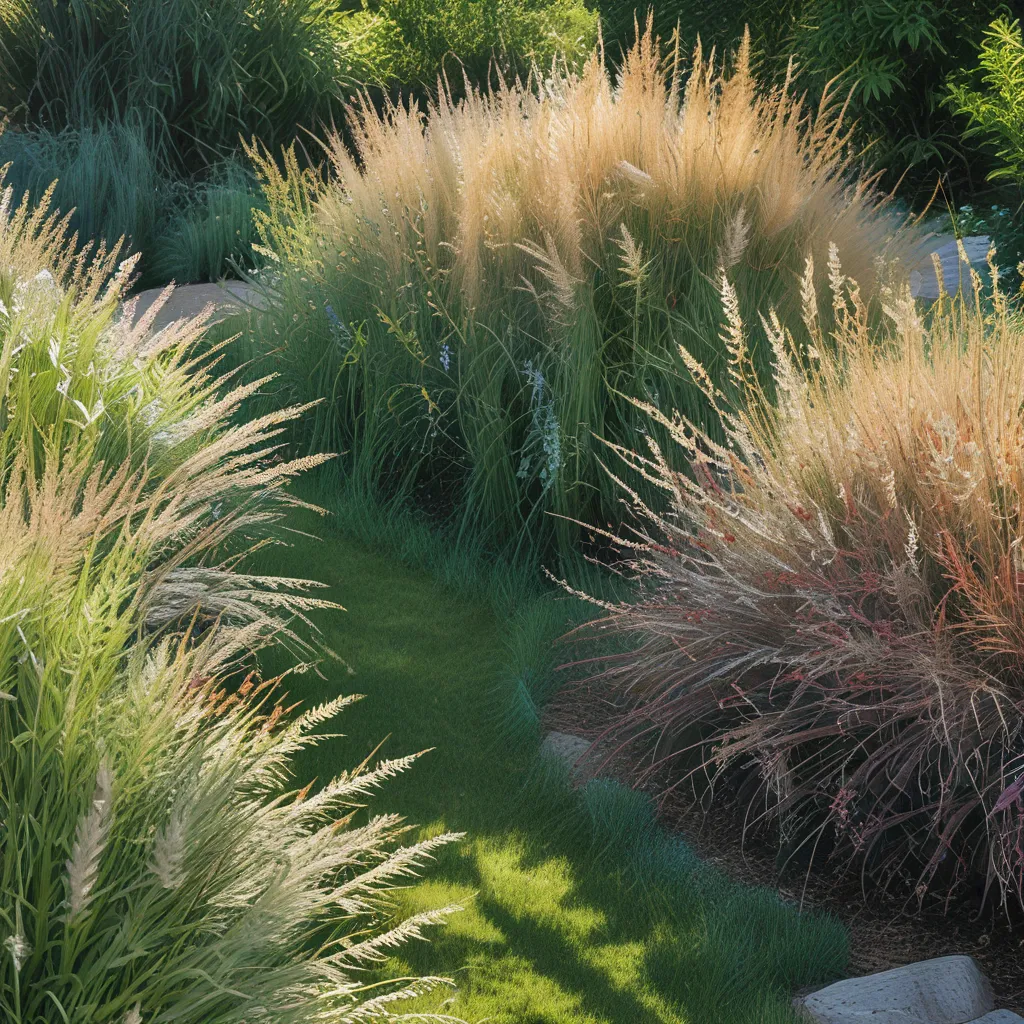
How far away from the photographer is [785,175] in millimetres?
4555

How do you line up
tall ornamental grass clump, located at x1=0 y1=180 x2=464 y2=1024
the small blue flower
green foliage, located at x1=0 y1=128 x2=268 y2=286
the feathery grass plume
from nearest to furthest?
the feathery grass plume, tall ornamental grass clump, located at x1=0 y1=180 x2=464 y2=1024, the small blue flower, green foliage, located at x1=0 y1=128 x2=268 y2=286

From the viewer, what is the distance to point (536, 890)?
2770 millimetres

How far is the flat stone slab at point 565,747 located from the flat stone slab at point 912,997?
99cm

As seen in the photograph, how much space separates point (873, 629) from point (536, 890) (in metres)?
0.96

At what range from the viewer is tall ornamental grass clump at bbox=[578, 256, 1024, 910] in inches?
96.8

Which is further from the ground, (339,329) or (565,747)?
(339,329)

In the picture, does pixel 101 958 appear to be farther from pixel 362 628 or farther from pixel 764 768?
pixel 362 628

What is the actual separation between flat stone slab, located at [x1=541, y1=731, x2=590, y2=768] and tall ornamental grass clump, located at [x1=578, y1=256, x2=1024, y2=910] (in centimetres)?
22

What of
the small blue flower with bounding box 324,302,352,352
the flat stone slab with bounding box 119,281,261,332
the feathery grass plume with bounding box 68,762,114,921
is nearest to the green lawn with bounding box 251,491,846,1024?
the feathery grass plume with bounding box 68,762,114,921

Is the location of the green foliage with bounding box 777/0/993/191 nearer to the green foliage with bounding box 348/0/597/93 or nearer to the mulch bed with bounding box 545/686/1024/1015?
the green foliage with bounding box 348/0/597/93

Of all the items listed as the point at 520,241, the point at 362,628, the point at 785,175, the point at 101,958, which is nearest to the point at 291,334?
the point at 520,241

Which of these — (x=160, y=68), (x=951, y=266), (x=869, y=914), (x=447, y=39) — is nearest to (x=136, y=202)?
(x=160, y=68)

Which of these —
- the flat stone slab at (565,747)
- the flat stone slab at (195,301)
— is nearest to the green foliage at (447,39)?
the flat stone slab at (195,301)

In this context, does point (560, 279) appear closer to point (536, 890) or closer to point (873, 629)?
point (873, 629)
